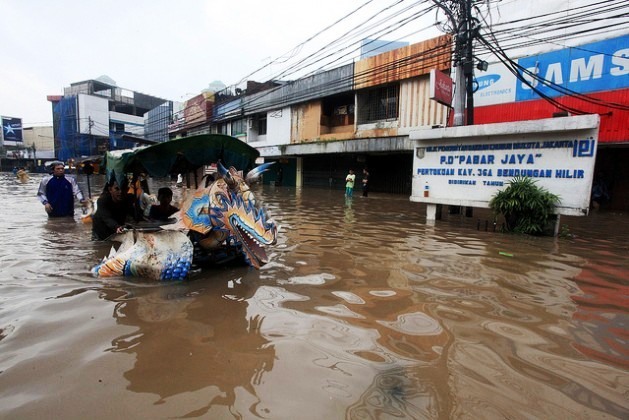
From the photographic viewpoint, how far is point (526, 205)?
7.70 m

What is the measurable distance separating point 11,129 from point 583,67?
68709 mm

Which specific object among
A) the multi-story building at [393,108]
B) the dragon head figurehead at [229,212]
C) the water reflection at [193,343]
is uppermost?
the multi-story building at [393,108]

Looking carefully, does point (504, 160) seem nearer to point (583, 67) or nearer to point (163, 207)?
point (163, 207)

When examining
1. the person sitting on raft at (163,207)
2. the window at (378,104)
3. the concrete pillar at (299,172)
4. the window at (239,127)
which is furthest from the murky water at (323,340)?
the window at (239,127)

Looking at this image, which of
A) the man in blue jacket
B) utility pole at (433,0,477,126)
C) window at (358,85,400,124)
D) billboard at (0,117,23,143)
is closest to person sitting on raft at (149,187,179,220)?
the man in blue jacket

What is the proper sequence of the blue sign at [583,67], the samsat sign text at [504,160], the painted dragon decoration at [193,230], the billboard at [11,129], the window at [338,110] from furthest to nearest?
the billboard at [11,129] < the window at [338,110] < the blue sign at [583,67] < the samsat sign text at [504,160] < the painted dragon decoration at [193,230]

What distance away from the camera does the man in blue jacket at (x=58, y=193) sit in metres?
8.47

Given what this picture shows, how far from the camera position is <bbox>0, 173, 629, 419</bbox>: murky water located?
2.13 meters

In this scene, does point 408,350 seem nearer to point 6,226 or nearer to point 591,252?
point 591,252

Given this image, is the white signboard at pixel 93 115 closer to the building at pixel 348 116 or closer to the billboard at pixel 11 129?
the billboard at pixel 11 129

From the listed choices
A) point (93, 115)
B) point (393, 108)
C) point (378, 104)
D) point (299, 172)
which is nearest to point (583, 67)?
point (393, 108)

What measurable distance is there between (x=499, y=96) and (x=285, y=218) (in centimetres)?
1078

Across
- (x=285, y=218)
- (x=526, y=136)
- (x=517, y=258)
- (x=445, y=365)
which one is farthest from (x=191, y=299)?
(x=526, y=136)

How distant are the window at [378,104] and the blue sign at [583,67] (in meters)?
6.15
